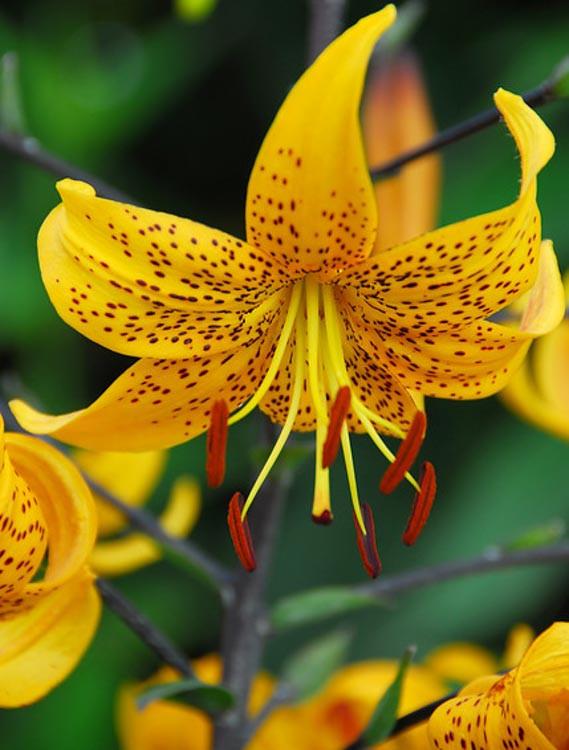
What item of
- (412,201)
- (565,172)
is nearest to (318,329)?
(412,201)

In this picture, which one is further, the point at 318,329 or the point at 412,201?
the point at 412,201

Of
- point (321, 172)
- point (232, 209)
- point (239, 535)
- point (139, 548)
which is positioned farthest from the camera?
point (232, 209)

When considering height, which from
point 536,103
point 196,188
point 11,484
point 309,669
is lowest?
point 309,669

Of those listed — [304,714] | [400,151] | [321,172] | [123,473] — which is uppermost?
[400,151]

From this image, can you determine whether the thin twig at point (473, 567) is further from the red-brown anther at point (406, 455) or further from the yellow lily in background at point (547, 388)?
the red-brown anther at point (406, 455)

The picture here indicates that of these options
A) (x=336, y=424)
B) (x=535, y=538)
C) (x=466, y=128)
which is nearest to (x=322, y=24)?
(x=466, y=128)

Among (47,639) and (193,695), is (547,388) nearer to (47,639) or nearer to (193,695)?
(193,695)

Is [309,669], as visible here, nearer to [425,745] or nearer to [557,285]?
[425,745]
